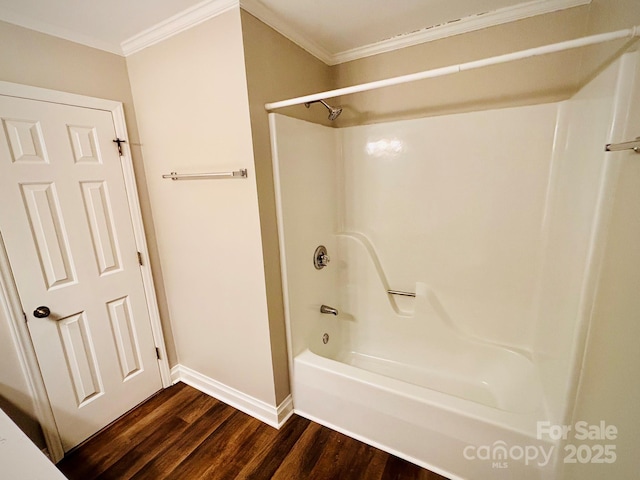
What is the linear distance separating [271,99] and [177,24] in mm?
625

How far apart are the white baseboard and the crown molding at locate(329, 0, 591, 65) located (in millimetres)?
2408

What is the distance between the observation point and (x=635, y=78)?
2.88 feet

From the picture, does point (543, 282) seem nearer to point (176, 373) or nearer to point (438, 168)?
point (438, 168)

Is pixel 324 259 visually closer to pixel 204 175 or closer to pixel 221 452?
pixel 204 175

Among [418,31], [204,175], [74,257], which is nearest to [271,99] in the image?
[204,175]

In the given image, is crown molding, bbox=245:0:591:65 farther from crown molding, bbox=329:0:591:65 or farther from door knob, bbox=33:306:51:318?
door knob, bbox=33:306:51:318

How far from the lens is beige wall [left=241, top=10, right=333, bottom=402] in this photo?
139cm

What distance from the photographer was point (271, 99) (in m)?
1.51

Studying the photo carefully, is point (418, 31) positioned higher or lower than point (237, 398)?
higher

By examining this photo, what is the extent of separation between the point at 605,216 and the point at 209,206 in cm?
181

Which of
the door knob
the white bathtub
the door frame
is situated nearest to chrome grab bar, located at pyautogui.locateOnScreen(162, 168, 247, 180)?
the door frame

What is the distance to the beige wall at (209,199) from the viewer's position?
1431 millimetres

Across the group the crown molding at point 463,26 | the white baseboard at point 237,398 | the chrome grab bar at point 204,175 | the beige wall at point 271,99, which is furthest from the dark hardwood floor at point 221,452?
the crown molding at point 463,26

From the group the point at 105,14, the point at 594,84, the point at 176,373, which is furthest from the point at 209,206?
the point at 594,84
